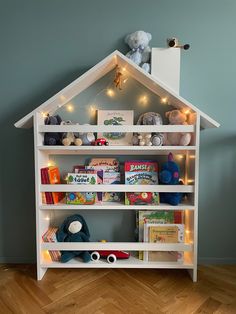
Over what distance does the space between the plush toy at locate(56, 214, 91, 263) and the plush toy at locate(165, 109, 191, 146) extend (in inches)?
35.9

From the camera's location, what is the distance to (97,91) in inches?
69.1

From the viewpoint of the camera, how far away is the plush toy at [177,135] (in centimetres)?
155

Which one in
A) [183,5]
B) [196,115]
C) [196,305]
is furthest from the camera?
[183,5]

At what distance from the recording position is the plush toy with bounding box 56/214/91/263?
5.40 ft

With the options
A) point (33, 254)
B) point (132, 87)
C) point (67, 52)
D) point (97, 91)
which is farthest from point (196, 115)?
point (33, 254)

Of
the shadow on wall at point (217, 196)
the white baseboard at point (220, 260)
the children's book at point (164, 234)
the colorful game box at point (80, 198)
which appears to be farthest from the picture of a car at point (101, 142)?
the white baseboard at point (220, 260)

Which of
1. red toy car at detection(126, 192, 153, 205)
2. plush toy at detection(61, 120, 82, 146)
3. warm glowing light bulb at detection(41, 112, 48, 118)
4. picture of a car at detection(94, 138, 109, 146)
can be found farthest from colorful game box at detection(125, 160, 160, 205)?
warm glowing light bulb at detection(41, 112, 48, 118)

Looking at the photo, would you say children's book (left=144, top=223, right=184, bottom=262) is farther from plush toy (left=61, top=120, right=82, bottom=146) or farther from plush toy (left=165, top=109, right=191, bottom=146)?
plush toy (left=61, top=120, right=82, bottom=146)

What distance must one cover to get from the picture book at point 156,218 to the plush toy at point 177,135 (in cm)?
53

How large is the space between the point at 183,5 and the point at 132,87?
0.74 metres

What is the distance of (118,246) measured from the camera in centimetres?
158

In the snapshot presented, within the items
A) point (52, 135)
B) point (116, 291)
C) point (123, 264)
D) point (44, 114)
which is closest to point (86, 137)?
point (52, 135)

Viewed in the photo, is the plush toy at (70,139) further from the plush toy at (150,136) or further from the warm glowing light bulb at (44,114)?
the plush toy at (150,136)

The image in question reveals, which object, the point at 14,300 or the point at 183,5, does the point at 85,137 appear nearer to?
the point at 14,300
